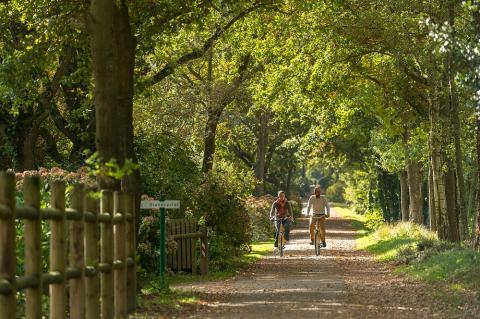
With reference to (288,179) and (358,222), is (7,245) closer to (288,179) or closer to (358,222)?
(358,222)

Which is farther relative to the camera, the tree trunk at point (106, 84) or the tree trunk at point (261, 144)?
the tree trunk at point (261, 144)

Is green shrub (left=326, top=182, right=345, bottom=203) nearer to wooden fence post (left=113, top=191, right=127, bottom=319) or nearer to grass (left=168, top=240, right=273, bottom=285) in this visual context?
grass (left=168, top=240, right=273, bottom=285)

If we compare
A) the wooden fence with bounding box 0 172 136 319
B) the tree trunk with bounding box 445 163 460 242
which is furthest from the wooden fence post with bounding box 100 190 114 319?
the tree trunk with bounding box 445 163 460 242

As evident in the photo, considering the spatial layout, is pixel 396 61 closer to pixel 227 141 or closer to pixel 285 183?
pixel 227 141

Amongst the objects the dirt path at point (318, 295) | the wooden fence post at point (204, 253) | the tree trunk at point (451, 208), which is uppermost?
the tree trunk at point (451, 208)

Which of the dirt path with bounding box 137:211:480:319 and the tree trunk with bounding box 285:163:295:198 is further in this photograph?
the tree trunk with bounding box 285:163:295:198

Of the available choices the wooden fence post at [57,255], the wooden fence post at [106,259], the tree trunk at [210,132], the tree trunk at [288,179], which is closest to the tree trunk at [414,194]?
the tree trunk at [210,132]

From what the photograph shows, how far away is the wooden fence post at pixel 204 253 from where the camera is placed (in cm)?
2108

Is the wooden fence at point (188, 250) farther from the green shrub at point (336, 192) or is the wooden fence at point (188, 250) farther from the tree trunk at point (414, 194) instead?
the green shrub at point (336, 192)

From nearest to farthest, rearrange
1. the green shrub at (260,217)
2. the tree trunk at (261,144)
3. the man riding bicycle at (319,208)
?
the man riding bicycle at (319,208), the green shrub at (260,217), the tree trunk at (261,144)

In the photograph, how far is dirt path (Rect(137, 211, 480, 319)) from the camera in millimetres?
13086

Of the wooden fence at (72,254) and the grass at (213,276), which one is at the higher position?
the wooden fence at (72,254)

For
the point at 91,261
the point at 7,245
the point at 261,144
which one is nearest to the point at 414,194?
the point at 261,144

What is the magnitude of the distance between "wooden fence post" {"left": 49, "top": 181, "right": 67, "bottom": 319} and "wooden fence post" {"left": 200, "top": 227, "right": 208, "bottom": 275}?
11449 mm
